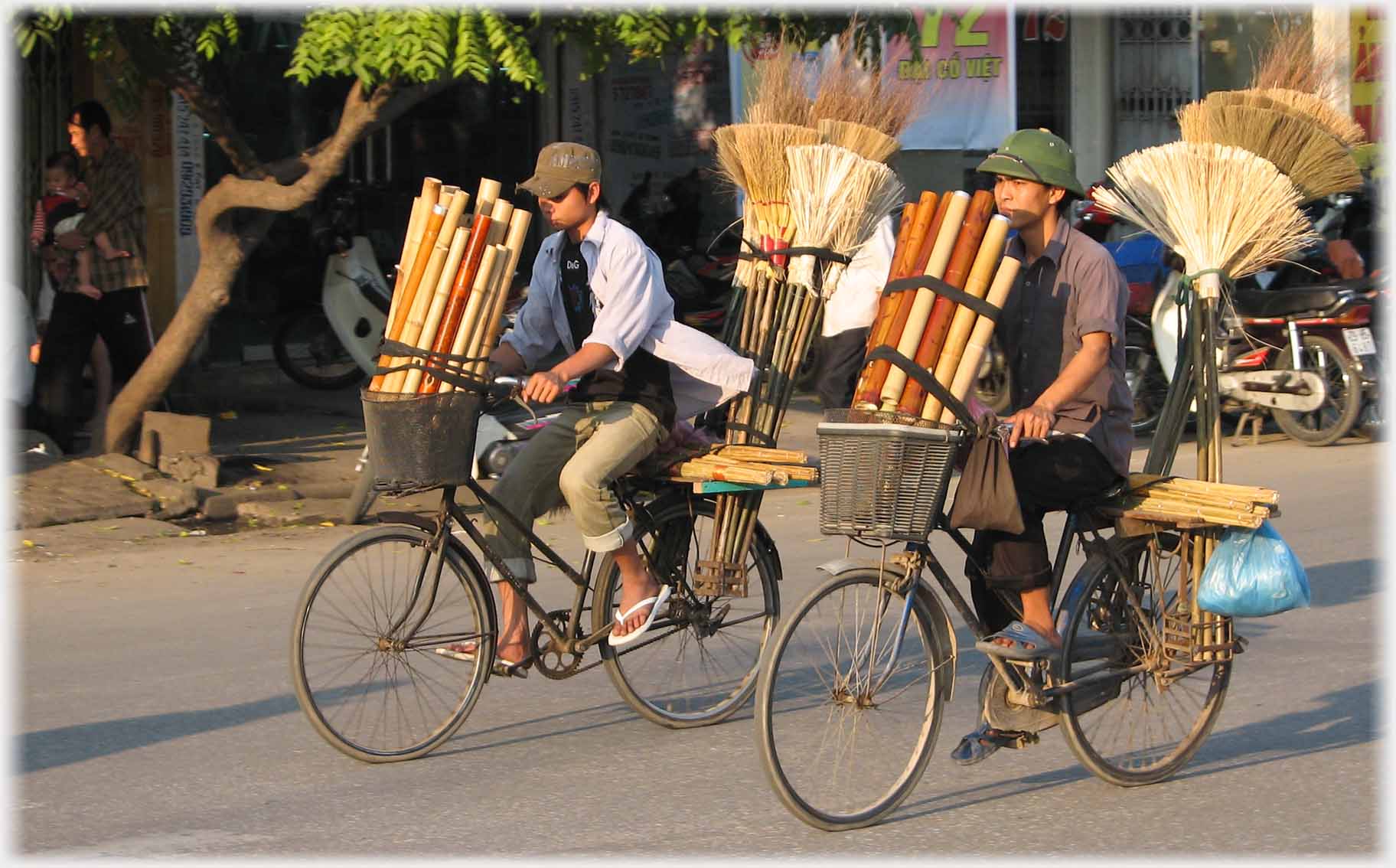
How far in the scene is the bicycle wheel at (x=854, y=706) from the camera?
167 inches

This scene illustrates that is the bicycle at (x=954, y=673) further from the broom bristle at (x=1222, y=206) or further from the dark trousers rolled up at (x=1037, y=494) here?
the broom bristle at (x=1222, y=206)

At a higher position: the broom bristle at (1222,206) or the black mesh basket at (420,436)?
the broom bristle at (1222,206)

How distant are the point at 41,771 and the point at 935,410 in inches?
105

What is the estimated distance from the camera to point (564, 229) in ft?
16.7

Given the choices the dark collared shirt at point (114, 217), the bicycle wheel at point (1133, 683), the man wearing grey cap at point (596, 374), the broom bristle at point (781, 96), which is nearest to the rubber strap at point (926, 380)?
the bicycle wheel at point (1133, 683)

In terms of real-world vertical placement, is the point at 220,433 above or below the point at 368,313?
below

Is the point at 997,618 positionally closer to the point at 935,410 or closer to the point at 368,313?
the point at 935,410

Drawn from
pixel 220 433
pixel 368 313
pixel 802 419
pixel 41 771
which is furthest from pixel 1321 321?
pixel 41 771

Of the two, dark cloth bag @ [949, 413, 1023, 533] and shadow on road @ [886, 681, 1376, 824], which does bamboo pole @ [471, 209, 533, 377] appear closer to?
dark cloth bag @ [949, 413, 1023, 533]

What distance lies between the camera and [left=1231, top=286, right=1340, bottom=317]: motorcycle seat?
1092 centimetres

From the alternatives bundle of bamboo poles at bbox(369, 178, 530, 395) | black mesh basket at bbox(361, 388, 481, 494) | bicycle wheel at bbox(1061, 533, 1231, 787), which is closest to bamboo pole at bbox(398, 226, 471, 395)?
bundle of bamboo poles at bbox(369, 178, 530, 395)

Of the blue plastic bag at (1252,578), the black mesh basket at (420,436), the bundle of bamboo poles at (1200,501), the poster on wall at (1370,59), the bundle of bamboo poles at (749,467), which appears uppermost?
the poster on wall at (1370,59)

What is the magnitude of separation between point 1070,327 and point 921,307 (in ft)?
1.64

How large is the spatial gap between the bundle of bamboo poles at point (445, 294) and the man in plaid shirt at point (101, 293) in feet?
17.8
